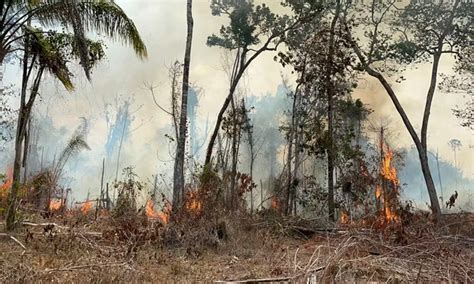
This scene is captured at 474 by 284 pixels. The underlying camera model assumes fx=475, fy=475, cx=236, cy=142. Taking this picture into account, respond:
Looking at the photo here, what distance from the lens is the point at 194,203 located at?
10445 mm

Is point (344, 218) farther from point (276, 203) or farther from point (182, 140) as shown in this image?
point (182, 140)

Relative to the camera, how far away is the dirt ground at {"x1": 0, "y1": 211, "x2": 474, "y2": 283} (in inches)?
204

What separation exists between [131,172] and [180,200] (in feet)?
12.5

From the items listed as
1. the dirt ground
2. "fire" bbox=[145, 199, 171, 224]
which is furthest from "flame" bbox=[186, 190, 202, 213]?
the dirt ground

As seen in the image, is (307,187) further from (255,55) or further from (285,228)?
(285,228)

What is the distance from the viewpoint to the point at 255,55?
19125 millimetres

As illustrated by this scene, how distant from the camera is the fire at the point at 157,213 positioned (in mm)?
10406

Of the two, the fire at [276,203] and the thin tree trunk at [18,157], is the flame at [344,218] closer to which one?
the fire at [276,203]

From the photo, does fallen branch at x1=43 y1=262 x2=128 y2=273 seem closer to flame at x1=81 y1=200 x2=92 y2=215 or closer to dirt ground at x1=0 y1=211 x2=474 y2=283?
dirt ground at x1=0 y1=211 x2=474 y2=283

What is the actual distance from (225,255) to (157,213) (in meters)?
3.93

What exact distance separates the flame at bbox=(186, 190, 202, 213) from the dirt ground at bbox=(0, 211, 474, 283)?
33.1 inches

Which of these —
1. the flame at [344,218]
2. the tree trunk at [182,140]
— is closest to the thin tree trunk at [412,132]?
the flame at [344,218]

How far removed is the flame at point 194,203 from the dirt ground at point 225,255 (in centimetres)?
84

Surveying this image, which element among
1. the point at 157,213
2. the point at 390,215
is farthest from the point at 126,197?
the point at 390,215
